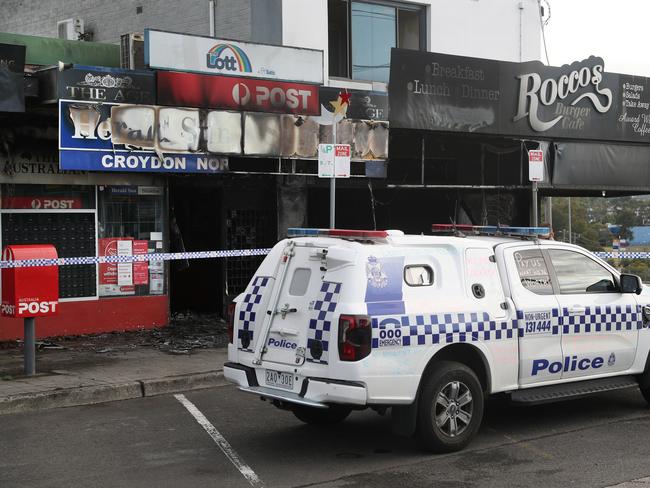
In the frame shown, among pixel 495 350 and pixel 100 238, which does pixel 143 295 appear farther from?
pixel 495 350

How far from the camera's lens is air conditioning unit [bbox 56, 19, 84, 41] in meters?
19.7

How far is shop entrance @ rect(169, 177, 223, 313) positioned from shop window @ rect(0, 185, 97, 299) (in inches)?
95.6

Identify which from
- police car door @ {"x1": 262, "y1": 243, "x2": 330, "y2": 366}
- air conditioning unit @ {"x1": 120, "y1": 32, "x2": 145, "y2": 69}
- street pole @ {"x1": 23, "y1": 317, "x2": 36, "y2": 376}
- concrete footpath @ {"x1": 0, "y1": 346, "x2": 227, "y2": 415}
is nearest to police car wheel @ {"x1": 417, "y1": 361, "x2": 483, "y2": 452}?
police car door @ {"x1": 262, "y1": 243, "x2": 330, "y2": 366}

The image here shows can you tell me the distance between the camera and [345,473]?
269 inches

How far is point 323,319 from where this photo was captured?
22.8 feet

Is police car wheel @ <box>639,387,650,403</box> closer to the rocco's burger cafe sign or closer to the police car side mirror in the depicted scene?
the police car side mirror

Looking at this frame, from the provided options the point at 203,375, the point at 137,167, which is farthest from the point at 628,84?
the point at 203,375

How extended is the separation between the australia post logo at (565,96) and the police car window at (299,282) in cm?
1012

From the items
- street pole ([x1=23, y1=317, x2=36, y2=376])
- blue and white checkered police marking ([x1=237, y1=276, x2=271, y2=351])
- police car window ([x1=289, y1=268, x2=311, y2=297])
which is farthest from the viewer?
street pole ([x1=23, y1=317, x2=36, y2=376])

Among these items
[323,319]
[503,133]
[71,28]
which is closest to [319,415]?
[323,319]

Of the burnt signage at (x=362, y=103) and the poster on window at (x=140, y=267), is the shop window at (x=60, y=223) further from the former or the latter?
the burnt signage at (x=362, y=103)

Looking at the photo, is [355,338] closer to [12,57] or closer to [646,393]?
[646,393]

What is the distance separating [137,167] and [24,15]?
10925mm

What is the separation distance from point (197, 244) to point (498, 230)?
8.68m
